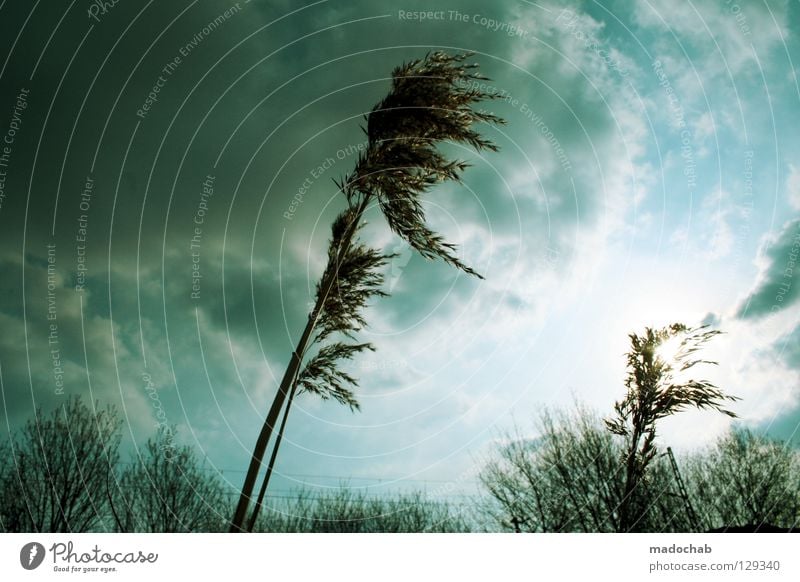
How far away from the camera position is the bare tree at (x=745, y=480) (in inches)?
585

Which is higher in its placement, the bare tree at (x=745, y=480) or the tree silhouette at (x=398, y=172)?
the tree silhouette at (x=398, y=172)

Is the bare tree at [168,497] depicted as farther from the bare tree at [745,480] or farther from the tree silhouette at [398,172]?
the bare tree at [745,480]

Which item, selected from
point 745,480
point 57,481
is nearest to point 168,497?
point 57,481

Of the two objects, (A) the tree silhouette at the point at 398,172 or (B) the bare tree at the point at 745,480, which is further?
(B) the bare tree at the point at 745,480

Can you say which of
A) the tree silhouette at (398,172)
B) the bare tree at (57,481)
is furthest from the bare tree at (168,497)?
the tree silhouette at (398,172)

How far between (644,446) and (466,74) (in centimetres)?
484

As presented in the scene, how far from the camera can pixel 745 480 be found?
1561cm

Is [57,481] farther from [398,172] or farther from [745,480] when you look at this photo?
[745,480]

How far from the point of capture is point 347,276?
5.22 m

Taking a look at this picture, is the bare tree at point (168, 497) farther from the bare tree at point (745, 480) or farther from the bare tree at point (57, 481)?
the bare tree at point (745, 480)

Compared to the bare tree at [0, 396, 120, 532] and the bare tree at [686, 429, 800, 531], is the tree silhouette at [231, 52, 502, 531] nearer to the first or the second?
the bare tree at [0, 396, 120, 532]

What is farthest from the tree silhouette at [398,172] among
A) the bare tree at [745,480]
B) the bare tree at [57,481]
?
the bare tree at [745,480]

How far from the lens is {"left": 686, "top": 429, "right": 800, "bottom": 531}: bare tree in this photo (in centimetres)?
1487
